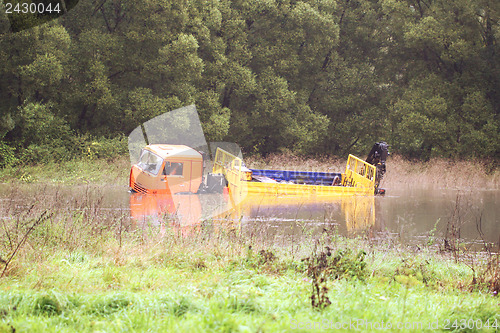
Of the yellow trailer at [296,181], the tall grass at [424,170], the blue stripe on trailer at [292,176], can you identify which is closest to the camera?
the yellow trailer at [296,181]

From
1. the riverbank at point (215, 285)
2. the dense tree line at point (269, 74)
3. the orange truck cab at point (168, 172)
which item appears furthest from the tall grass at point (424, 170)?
the riverbank at point (215, 285)

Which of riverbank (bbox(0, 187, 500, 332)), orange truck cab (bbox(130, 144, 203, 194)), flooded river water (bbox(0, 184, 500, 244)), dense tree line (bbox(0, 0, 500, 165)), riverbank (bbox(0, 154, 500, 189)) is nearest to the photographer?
riverbank (bbox(0, 187, 500, 332))

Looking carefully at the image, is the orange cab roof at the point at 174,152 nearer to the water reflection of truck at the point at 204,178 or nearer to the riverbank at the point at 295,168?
the water reflection of truck at the point at 204,178

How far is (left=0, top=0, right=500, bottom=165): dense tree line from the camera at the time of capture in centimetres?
2172

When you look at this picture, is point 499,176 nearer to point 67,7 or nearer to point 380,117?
point 380,117

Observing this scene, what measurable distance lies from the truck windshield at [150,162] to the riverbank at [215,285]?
6.05m

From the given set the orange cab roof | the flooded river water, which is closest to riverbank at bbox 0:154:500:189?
the flooded river water

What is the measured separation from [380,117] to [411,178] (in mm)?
8729

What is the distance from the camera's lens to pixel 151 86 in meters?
25.0

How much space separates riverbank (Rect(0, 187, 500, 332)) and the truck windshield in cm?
605

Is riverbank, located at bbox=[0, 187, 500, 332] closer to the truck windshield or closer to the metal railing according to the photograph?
the truck windshield

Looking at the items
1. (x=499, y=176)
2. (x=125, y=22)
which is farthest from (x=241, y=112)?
(x=499, y=176)

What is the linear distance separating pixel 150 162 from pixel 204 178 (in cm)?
180

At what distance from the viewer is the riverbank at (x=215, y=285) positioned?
4.33 metres
